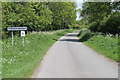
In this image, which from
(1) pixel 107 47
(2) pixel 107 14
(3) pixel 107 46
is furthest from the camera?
(2) pixel 107 14

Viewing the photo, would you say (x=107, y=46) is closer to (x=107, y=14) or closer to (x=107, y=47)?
(x=107, y=47)

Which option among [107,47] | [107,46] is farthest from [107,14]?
[107,47]

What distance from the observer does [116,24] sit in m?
37.8

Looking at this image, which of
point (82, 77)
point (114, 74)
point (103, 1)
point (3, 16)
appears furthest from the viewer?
point (3, 16)

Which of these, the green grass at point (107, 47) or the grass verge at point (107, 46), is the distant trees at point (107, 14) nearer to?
the grass verge at point (107, 46)

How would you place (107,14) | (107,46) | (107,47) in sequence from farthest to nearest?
(107,14)
(107,46)
(107,47)

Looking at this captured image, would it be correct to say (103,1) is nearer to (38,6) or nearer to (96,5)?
(96,5)

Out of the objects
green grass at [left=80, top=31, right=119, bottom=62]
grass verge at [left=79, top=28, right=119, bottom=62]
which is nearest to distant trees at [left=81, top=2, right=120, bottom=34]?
grass verge at [left=79, top=28, right=119, bottom=62]

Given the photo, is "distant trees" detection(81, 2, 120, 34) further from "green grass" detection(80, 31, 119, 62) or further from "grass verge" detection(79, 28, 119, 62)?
"green grass" detection(80, 31, 119, 62)

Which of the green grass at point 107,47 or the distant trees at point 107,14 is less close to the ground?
the distant trees at point 107,14

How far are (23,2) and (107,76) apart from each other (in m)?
33.9

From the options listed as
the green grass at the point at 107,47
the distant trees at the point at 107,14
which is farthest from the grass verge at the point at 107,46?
the distant trees at the point at 107,14

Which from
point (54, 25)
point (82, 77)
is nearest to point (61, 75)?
point (82, 77)

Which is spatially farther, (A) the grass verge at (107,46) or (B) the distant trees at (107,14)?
(B) the distant trees at (107,14)
